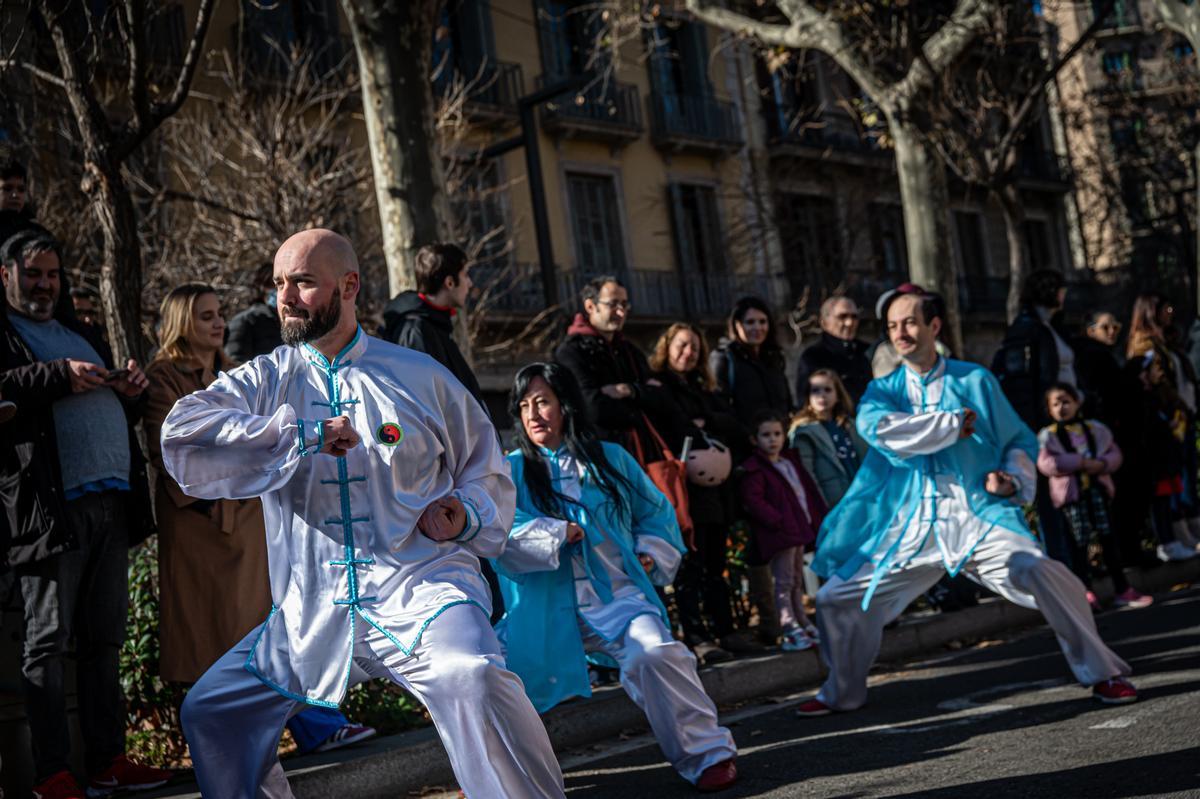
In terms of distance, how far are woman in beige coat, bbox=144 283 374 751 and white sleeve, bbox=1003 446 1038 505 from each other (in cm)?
327

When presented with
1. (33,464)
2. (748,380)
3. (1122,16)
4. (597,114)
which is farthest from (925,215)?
(1122,16)

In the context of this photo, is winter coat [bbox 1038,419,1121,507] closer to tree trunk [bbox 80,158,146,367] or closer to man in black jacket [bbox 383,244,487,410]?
man in black jacket [bbox 383,244,487,410]

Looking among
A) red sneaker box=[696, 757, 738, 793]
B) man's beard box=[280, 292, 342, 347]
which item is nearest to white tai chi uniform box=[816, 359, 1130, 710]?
red sneaker box=[696, 757, 738, 793]

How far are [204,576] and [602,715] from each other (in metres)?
2.14

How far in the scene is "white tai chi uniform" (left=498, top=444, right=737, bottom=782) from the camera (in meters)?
5.80

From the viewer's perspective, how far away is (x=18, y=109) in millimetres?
13102

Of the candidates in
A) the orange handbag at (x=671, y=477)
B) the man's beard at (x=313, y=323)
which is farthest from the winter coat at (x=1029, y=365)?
the man's beard at (x=313, y=323)

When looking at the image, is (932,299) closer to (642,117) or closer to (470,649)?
(470,649)

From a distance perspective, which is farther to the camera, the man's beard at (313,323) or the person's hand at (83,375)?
the person's hand at (83,375)

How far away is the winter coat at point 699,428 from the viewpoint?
891 centimetres

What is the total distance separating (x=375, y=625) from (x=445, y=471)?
1.84ft

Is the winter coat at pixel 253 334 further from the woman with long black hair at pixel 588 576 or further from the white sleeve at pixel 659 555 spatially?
the white sleeve at pixel 659 555

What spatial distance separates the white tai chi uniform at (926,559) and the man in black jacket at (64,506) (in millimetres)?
3162

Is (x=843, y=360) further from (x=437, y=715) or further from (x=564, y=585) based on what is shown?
(x=437, y=715)
